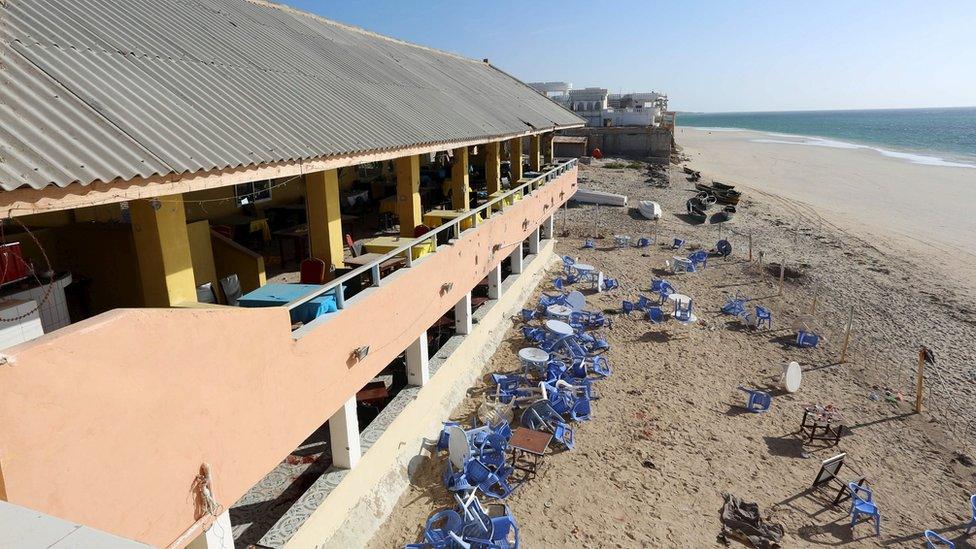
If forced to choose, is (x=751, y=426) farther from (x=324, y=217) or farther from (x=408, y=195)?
(x=324, y=217)

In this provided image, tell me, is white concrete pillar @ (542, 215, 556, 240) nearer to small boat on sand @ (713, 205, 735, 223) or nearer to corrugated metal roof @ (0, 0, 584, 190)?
corrugated metal roof @ (0, 0, 584, 190)

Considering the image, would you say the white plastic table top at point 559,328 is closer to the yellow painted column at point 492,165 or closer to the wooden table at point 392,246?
the yellow painted column at point 492,165

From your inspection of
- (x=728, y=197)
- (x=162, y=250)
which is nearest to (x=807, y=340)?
(x=162, y=250)

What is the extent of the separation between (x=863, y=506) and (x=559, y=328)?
28.2 ft

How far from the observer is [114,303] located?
8695 mm

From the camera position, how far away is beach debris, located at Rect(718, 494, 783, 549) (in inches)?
407

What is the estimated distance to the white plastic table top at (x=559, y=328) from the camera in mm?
16688

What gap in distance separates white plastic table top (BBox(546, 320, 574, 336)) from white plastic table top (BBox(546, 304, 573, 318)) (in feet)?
2.93

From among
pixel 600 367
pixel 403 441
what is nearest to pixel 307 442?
pixel 403 441

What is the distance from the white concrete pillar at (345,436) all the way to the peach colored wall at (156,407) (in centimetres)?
94

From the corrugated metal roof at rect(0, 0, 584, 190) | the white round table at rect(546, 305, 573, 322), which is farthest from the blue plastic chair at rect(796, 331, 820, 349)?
the corrugated metal roof at rect(0, 0, 584, 190)

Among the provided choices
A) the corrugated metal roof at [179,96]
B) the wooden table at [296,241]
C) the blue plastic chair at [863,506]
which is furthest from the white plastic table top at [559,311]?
the blue plastic chair at [863,506]

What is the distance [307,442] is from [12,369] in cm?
808

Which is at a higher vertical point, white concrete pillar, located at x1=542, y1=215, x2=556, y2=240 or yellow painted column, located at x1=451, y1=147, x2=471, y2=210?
yellow painted column, located at x1=451, y1=147, x2=471, y2=210
